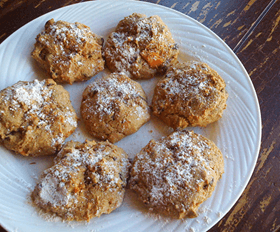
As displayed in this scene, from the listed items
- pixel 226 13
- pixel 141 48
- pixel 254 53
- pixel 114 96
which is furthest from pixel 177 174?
pixel 226 13

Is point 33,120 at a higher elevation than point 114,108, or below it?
below

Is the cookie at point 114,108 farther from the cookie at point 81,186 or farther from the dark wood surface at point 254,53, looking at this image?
the dark wood surface at point 254,53

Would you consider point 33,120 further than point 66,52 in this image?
No

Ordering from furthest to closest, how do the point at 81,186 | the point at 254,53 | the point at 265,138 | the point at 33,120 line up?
the point at 254,53 → the point at 265,138 → the point at 33,120 → the point at 81,186

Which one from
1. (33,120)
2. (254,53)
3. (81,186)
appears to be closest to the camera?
(81,186)

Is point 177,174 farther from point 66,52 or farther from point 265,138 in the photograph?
point 66,52

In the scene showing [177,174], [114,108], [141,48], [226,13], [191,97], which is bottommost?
[177,174]

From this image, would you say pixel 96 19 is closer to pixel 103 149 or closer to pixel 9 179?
pixel 103 149
